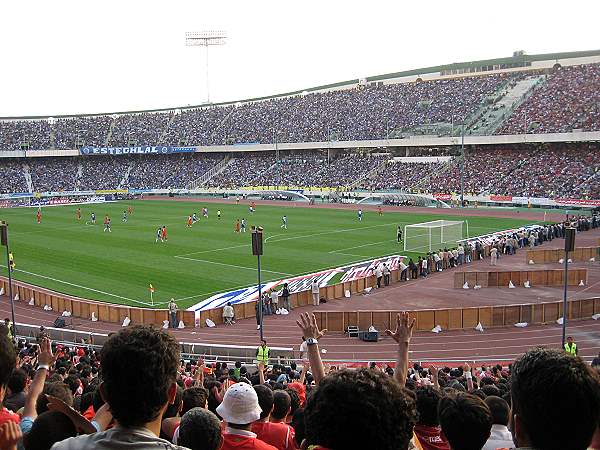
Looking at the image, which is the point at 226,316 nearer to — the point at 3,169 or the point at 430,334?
the point at 430,334

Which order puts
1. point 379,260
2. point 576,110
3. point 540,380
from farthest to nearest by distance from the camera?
point 576,110
point 379,260
point 540,380

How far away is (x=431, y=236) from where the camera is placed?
138 feet

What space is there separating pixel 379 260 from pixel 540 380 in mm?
33255

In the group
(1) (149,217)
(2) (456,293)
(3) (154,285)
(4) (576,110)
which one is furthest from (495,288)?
(4) (576,110)

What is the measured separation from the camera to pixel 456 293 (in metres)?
29.7

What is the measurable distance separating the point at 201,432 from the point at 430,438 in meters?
1.88

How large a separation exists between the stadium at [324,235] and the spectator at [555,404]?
0.04 meters

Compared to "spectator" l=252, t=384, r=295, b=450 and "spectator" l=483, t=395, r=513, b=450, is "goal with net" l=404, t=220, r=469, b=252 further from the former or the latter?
"spectator" l=252, t=384, r=295, b=450

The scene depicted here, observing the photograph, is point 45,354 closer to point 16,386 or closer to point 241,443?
point 241,443

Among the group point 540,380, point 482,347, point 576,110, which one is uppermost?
point 576,110

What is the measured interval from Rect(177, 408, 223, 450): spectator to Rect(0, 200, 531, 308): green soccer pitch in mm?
23629

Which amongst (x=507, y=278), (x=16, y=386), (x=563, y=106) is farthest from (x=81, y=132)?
(x=16, y=386)

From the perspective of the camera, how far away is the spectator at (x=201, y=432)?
14.6 ft

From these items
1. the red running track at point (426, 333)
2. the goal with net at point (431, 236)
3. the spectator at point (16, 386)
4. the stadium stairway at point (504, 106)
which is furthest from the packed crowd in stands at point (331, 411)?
the stadium stairway at point (504, 106)
